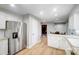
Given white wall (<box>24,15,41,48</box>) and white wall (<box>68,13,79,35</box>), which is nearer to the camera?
white wall (<box>68,13,79,35</box>)

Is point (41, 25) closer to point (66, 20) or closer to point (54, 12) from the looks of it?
point (54, 12)

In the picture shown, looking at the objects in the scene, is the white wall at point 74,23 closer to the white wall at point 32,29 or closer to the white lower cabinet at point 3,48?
the white wall at point 32,29

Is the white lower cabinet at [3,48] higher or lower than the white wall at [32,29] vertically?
lower

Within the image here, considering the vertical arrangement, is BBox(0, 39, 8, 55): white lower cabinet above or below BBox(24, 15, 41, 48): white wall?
below

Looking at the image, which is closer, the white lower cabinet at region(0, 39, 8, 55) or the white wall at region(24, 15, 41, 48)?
the white lower cabinet at region(0, 39, 8, 55)

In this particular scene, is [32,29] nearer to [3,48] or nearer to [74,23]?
[3,48]

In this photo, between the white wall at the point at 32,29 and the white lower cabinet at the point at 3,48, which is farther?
the white wall at the point at 32,29

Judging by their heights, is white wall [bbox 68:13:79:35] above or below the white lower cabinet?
above

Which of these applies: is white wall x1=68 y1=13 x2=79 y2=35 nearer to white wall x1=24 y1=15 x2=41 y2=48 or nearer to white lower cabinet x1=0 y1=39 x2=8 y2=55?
white wall x1=24 y1=15 x2=41 y2=48

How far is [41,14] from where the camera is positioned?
161cm

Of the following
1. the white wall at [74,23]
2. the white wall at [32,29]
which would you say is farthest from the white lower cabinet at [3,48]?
the white wall at [74,23]

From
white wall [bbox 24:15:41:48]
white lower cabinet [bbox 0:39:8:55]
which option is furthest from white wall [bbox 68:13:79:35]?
white lower cabinet [bbox 0:39:8:55]

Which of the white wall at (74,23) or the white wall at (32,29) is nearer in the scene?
the white wall at (74,23)
